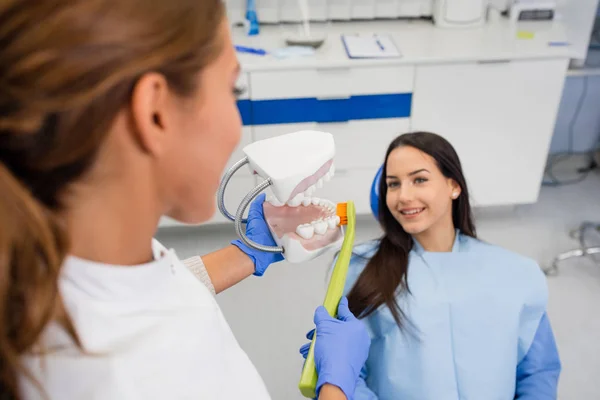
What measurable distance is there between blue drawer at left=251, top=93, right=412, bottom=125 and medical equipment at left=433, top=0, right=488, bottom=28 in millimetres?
575

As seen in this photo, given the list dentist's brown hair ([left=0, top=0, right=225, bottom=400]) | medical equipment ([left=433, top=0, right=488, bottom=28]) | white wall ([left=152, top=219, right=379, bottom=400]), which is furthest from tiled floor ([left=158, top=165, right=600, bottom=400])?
dentist's brown hair ([left=0, top=0, right=225, bottom=400])

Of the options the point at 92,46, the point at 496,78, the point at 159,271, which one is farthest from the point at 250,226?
the point at 496,78

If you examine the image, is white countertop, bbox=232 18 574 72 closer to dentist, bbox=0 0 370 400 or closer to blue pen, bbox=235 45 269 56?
blue pen, bbox=235 45 269 56

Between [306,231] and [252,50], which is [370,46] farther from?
[306,231]

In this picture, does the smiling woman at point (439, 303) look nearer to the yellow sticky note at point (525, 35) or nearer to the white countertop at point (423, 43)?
the white countertop at point (423, 43)

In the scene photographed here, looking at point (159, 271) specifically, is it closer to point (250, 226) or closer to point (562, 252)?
Result: point (250, 226)

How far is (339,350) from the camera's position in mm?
1084

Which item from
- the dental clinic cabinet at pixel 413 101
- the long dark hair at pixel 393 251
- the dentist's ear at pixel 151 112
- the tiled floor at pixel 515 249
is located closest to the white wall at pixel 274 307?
the tiled floor at pixel 515 249

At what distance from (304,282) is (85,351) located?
201 cm

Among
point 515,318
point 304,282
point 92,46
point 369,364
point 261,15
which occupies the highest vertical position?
point 92,46

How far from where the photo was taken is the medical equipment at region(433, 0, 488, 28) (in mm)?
2672

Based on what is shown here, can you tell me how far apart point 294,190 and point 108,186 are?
51 cm

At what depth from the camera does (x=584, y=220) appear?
2859mm

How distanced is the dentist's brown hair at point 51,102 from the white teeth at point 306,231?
2.25 ft
